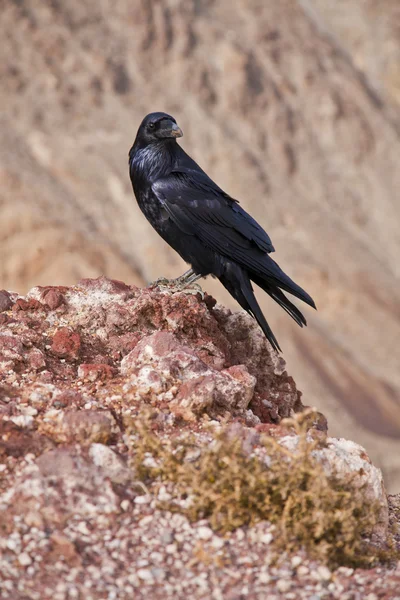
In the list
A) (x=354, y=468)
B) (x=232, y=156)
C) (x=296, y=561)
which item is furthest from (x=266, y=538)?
(x=232, y=156)

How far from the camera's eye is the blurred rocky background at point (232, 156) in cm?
2531

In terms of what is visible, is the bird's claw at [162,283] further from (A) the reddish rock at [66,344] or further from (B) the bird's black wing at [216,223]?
(A) the reddish rock at [66,344]

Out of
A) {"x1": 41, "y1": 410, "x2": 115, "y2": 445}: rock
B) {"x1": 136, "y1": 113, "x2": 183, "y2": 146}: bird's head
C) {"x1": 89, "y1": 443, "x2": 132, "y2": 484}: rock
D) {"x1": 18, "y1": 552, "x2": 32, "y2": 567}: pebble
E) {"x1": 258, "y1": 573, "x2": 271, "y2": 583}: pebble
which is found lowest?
{"x1": 258, "y1": 573, "x2": 271, "y2": 583}: pebble

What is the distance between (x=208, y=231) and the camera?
6.01 m

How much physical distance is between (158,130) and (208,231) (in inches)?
36.0

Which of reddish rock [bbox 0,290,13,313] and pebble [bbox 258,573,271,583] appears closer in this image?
pebble [bbox 258,573,271,583]

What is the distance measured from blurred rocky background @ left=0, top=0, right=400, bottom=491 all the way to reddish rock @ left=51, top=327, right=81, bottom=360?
736 inches

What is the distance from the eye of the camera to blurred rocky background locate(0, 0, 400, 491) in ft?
83.0

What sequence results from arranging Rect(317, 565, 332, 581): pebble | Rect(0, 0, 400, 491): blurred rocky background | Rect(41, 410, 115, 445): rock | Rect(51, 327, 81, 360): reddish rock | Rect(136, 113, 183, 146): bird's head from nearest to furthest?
Rect(317, 565, 332, 581): pebble < Rect(41, 410, 115, 445): rock < Rect(51, 327, 81, 360): reddish rock < Rect(136, 113, 183, 146): bird's head < Rect(0, 0, 400, 491): blurred rocky background

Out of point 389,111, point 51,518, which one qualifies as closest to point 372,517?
point 51,518

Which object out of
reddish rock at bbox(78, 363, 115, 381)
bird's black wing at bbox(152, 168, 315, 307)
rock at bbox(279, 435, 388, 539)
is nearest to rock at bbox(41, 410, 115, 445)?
reddish rock at bbox(78, 363, 115, 381)

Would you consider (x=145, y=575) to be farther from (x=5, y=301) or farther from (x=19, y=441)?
(x=5, y=301)

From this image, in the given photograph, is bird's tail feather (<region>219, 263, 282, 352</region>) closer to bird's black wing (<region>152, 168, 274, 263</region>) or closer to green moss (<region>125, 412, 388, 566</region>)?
bird's black wing (<region>152, 168, 274, 263</region>)

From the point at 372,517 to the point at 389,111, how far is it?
35.6 meters
